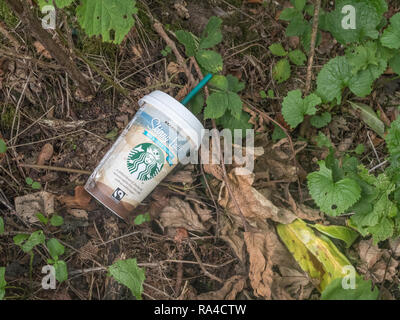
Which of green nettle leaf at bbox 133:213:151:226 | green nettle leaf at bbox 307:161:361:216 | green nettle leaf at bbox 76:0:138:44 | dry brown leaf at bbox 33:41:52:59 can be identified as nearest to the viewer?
green nettle leaf at bbox 76:0:138:44

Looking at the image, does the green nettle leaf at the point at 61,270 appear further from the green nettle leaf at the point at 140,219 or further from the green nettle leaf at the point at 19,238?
the green nettle leaf at the point at 140,219

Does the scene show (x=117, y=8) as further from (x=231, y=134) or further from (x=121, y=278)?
(x=121, y=278)

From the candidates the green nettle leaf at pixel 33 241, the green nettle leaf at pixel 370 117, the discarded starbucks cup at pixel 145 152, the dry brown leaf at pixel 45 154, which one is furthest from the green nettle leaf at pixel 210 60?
the green nettle leaf at pixel 33 241

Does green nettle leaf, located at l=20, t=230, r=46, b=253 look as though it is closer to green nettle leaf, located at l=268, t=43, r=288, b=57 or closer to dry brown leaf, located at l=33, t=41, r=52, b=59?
dry brown leaf, located at l=33, t=41, r=52, b=59

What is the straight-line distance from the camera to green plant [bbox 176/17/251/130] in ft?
5.17

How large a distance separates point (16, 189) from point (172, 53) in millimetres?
948

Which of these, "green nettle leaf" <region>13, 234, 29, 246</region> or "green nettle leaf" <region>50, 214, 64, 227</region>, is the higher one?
"green nettle leaf" <region>50, 214, 64, 227</region>

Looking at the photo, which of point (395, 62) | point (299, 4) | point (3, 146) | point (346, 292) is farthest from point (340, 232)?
point (3, 146)

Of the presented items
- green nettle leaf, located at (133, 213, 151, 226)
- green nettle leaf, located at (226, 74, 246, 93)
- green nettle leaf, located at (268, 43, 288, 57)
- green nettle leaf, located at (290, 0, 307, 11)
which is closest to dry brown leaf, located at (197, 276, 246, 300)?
green nettle leaf, located at (133, 213, 151, 226)

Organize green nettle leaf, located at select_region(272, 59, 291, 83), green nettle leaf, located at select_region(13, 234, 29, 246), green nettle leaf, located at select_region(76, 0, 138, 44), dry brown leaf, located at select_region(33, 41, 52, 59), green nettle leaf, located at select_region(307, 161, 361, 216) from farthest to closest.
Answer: green nettle leaf, located at select_region(272, 59, 291, 83) < dry brown leaf, located at select_region(33, 41, 52, 59) < green nettle leaf, located at select_region(13, 234, 29, 246) < green nettle leaf, located at select_region(307, 161, 361, 216) < green nettle leaf, located at select_region(76, 0, 138, 44)

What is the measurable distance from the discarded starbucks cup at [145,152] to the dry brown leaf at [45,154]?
0.29 metres

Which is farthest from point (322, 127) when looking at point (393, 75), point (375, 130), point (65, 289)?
point (65, 289)

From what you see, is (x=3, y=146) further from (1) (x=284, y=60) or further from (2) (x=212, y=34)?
(1) (x=284, y=60)

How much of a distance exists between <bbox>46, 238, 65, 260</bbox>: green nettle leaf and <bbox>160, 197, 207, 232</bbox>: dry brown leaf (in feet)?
1.40
